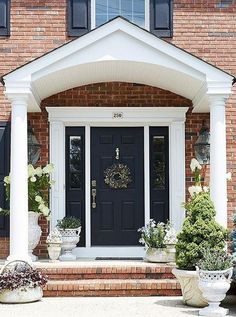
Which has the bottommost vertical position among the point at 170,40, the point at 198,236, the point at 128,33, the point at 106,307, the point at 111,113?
the point at 106,307

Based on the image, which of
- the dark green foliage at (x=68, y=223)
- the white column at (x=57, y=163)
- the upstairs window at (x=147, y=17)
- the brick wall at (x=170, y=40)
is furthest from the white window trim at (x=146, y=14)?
the dark green foliage at (x=68, y=223)

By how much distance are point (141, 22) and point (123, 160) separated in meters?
2.34

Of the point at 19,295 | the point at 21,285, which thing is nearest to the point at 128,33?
the point at 21,285

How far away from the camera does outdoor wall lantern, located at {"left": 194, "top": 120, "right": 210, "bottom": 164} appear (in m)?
10.7

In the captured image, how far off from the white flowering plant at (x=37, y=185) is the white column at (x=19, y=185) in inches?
26.1

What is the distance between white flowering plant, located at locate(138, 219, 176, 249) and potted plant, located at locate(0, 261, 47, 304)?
2.05 m

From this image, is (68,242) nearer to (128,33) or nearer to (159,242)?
(159,242)

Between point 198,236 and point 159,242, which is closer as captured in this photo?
point 198,236

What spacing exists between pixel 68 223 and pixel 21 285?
2.10 meters

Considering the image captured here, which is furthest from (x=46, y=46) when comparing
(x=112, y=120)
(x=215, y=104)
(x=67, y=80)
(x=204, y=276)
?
(x=204, y=276)

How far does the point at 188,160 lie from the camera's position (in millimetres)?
10914

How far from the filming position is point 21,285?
8.49 m

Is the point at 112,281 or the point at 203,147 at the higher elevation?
the point at 203,147

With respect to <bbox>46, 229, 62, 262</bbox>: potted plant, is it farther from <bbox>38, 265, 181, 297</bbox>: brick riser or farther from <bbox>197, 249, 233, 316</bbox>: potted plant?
<bbox>197, 249, 233, 316</bbox>: potted plant
